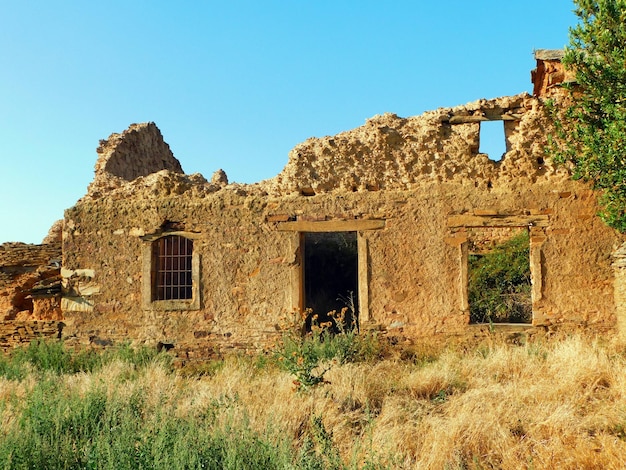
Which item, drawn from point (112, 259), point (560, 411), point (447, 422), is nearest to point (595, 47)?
point (560, 411)

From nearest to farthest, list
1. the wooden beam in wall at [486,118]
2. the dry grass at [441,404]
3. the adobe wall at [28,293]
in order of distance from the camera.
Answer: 1. the dry grass at [441,404]
2. the wooden beam in wall at [486,118]
3. the adobe wall at [28,293]

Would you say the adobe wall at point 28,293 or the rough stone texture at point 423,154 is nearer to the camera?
the rough stone texture at point 423,154

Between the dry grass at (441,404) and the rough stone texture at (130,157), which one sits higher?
the rough stone texture at (130,157)

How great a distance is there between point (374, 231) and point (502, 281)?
5.27m

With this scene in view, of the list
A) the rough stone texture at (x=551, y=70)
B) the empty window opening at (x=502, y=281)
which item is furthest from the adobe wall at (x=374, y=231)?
the empty window opening at (x=502, y=281)

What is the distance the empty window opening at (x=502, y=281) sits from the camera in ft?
39.7

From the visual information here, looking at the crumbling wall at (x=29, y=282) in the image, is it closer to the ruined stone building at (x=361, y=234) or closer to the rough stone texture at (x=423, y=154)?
the ruined stone building at (x=361, y=234)

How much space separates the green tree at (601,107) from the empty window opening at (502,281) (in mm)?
3931

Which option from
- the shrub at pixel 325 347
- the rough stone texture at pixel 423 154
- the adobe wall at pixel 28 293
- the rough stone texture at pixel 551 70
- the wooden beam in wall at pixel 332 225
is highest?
the rough stone texture at pixel 551 70

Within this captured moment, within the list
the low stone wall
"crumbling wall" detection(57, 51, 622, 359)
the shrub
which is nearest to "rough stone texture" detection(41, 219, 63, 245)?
the low stone wall

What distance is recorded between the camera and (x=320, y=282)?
14055mm

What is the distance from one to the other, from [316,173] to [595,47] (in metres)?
4.20

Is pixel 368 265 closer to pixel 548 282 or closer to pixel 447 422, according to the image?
pixel 548 282

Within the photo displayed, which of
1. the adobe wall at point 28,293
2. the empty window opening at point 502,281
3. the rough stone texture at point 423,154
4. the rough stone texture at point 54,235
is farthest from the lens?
Result: the rough stone texture at point 54,235
